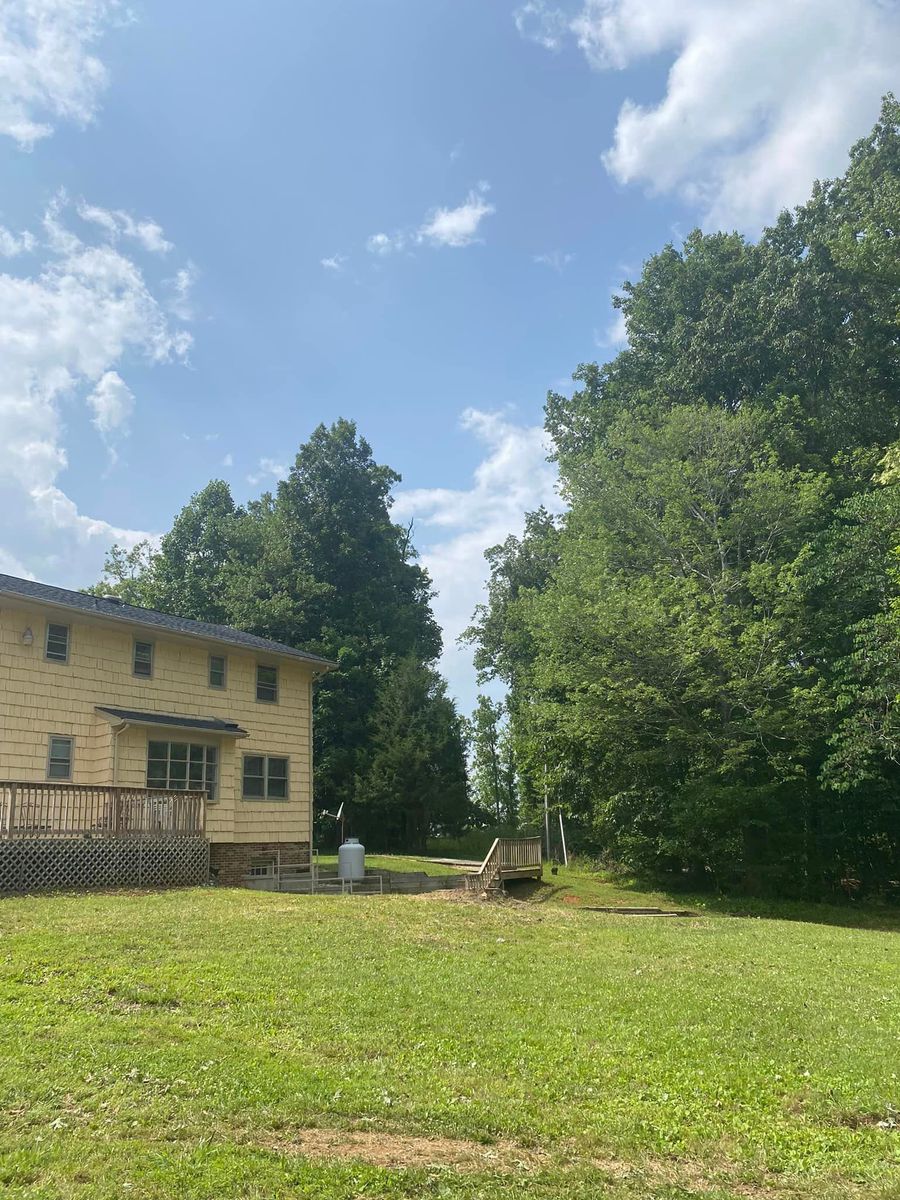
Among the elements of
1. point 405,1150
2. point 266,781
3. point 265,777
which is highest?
point 265,777

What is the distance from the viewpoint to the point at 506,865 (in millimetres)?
21734

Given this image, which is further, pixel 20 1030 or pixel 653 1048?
pixel 653 1048

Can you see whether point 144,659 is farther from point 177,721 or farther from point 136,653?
point 177,721

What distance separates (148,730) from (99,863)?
14.7 feet

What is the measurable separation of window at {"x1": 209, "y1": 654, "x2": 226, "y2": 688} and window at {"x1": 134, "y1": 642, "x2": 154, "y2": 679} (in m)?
1.70

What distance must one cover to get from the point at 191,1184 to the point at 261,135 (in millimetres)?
19407

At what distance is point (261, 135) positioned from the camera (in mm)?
18547

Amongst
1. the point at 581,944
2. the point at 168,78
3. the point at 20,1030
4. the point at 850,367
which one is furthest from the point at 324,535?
the point at 20,1030

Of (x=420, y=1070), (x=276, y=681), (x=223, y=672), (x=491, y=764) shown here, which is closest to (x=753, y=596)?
(x=276, y=681)

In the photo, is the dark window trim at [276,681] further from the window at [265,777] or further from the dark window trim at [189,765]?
the dark window trim at [189,765]

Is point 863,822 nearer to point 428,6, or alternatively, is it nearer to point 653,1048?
point 653,1048

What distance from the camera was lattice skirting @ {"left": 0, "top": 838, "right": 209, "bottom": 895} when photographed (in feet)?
46.8

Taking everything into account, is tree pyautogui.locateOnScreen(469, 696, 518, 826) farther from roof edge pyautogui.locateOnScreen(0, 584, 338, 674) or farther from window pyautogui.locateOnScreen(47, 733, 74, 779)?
window pyautogui.locateOnScreen(47, 733, 74, 779)

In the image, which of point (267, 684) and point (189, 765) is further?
point (267, 684)
